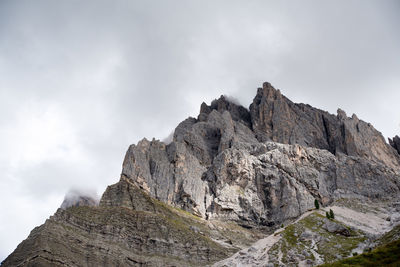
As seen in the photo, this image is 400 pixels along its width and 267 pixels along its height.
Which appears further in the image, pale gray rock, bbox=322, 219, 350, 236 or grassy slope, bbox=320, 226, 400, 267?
pale gray rock, bbox=322, 219, 350, 236

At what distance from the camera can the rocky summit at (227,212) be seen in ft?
Answer: 351

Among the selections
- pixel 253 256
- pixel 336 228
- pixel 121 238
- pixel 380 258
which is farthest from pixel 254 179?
pixel 380 258

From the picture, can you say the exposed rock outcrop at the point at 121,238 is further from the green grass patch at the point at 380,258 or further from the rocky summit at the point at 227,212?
the green grass patch at the point at 380,258

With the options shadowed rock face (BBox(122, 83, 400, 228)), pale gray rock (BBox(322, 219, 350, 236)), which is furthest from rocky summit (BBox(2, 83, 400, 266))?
shadowed rock face (BBox(122, 83, 400, 228))

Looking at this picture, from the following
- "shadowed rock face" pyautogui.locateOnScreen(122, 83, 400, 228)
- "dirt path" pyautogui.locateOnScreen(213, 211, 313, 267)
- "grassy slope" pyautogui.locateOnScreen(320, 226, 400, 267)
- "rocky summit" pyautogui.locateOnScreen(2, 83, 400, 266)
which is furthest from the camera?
"shadowed rock face" pyautogui.locateOnScreen(122, 83, 400, 228)

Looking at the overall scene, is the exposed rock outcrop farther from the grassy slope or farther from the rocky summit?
the grassy slope

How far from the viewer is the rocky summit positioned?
10694cm

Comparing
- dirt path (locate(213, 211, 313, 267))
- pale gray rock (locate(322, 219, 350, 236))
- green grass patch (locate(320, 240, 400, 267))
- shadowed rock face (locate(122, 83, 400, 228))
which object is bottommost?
green grass patch (locate(320, 240, 400, 267))

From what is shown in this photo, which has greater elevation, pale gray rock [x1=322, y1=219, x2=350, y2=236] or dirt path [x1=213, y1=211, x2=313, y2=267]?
pale gray rock [x1=322, y1=219, x2=350, y2=236]

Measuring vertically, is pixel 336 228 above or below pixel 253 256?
above

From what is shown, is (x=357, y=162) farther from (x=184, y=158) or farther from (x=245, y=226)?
(x=184, y=158)

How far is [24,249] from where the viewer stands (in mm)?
102438

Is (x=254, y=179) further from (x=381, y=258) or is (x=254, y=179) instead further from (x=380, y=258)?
(x=381, y=258)

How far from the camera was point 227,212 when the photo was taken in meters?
164
